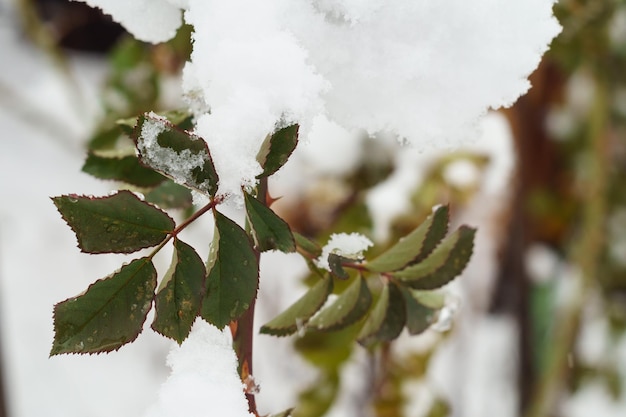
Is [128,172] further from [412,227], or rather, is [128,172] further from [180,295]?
[412,227]

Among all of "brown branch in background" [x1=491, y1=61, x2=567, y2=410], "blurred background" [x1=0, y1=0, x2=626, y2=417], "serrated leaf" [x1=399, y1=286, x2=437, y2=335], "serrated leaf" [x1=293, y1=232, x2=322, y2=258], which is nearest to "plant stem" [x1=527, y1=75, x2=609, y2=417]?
"blurred background" [x1=0, y1=0, x2=626, y2=417]

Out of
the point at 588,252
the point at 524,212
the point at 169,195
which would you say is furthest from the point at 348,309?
the point at 524,212

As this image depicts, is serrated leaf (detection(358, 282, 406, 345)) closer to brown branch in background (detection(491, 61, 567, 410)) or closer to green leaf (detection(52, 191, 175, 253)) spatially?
green leaf (detection(52, 191, 175, 253))

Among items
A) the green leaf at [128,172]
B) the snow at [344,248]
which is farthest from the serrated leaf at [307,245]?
the green leaf at [128,172]

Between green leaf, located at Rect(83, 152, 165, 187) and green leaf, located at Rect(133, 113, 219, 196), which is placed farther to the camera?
green leaf, located at Rect(83, 152, 165, 187)

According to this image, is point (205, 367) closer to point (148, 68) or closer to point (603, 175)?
point (148, 68)

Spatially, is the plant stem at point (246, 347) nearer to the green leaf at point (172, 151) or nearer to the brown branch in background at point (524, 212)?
the green leaf at point (172, 151)
